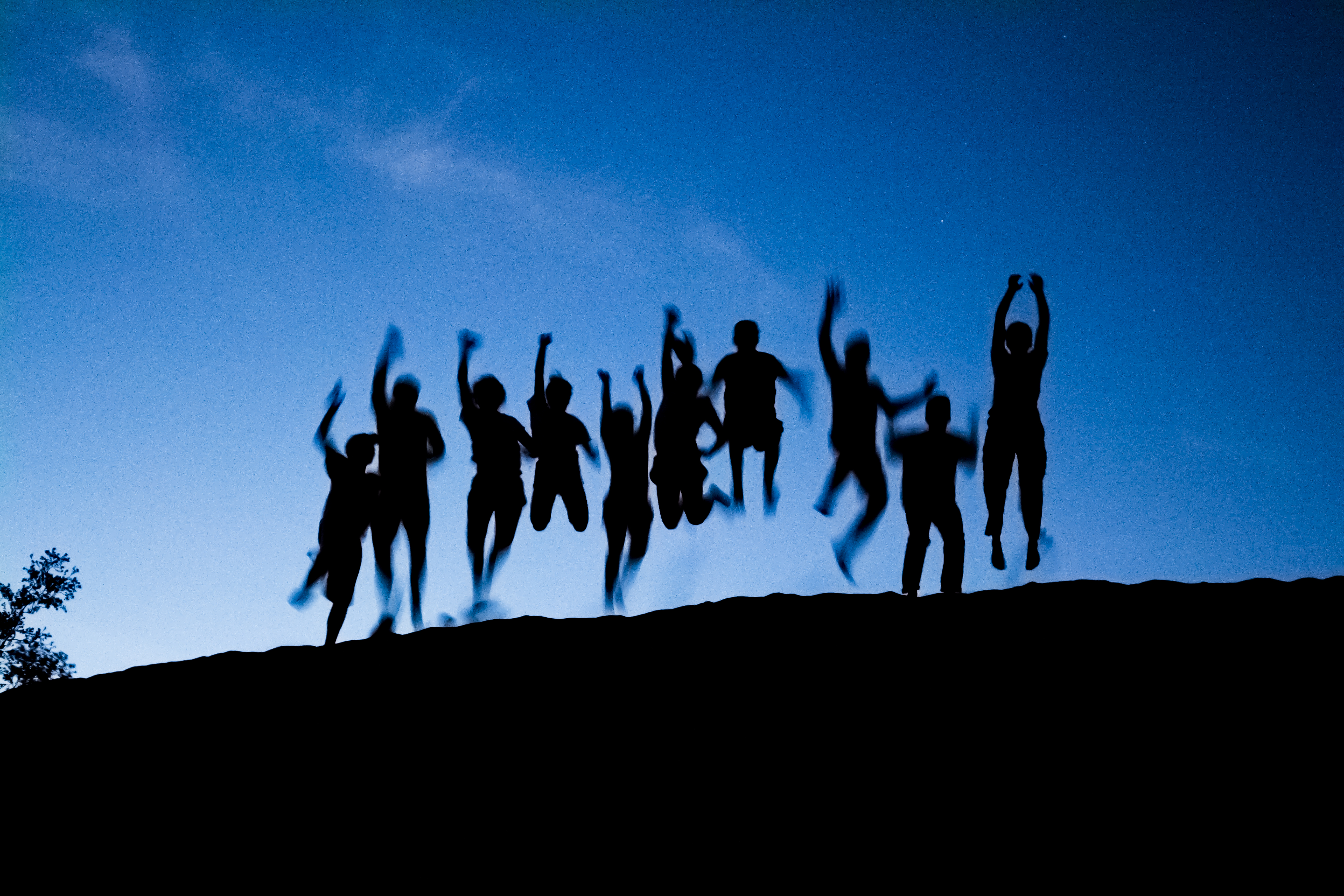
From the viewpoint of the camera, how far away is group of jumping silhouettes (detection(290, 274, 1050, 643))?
680 centimetres

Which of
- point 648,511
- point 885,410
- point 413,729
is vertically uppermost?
point 885,410

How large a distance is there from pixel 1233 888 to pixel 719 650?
7.20 ft

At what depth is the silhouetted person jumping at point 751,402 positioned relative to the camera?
755 cm

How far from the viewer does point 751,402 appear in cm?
756

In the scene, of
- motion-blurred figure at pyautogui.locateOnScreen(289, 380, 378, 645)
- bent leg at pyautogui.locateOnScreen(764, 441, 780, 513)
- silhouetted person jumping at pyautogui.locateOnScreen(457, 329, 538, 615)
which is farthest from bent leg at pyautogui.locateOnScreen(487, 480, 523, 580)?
bent leg at pyautogui.locateOnScreen(764, 441, 780, 513)

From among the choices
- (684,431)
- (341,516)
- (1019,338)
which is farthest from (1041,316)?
(341,516)

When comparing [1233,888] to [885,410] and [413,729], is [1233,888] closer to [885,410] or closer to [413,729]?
[413,729]

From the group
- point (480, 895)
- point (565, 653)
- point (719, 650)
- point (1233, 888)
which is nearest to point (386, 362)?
point (565, 653)

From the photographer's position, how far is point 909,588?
6.64m

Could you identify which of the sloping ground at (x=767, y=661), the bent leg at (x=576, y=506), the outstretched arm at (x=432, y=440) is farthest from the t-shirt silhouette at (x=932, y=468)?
the outstretched arm at (x=432, y=440)

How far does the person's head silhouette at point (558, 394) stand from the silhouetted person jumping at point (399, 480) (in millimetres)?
997

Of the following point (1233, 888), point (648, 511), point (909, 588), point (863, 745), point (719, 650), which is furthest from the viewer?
point (648, 511)

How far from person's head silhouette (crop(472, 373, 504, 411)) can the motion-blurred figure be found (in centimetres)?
94

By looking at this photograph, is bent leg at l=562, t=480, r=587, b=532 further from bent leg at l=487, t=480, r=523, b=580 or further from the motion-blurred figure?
the motion-blurred figure
